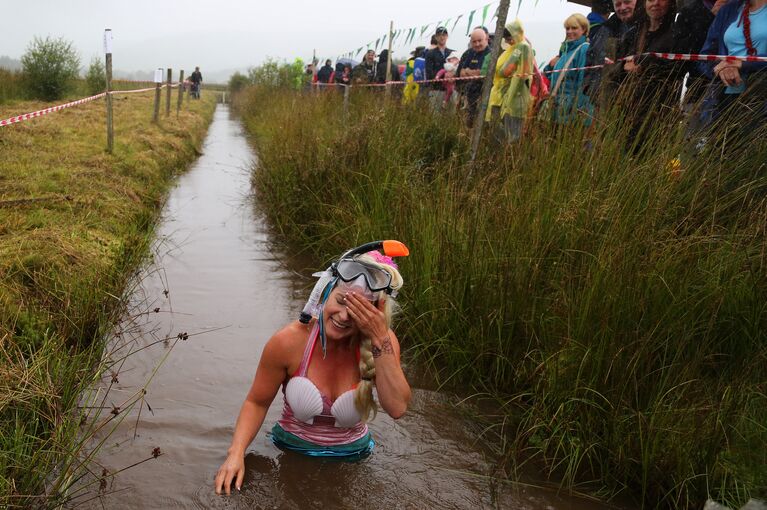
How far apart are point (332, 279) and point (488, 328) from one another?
56.0 inches

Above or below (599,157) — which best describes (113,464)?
below

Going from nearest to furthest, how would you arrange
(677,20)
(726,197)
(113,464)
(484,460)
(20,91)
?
(113,464)
(484,460)
(726,197)
(677,20)
(20,91)

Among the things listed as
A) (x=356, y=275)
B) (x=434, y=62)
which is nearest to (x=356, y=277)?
(x=356, y=275)

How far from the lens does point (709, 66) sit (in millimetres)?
5602

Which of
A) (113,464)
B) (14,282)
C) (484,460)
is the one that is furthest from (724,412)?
(14,282)

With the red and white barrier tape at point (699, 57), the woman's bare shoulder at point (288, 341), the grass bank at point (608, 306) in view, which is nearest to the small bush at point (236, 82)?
the red and white barrier tape at point (699, 57)

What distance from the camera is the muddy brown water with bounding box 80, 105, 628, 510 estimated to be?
335 cm

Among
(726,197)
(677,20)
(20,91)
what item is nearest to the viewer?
(726,197)

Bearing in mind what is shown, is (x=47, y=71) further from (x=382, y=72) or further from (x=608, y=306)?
(x=608, y=306)

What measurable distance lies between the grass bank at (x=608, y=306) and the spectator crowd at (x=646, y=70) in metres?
0.26

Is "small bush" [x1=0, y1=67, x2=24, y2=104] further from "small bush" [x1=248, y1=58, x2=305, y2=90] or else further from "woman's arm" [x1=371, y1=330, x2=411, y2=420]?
"woman's arm" [x1=371, y1=330, x2=411, y2=420]

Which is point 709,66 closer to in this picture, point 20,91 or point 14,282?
point 14,282

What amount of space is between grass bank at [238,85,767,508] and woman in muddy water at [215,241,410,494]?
0.92m

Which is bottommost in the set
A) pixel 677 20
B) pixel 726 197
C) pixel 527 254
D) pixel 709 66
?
pixel 527 254
